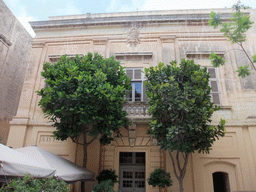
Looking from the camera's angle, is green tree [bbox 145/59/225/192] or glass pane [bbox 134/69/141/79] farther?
glass pane [bbox 134/69/141/79]

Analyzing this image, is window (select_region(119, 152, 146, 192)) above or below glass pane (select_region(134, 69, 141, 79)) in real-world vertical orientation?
below

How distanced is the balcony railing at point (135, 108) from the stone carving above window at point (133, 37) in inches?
144

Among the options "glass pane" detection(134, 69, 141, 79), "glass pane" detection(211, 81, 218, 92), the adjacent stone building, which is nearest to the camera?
"glass pane" detection(211, 81, 218, 92)

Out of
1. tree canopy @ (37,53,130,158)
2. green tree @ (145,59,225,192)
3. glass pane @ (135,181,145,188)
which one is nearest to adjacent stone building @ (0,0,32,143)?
tree canopy @ (37,53,130,158)

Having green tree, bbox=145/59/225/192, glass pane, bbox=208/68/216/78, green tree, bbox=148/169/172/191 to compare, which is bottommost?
green tree, bbox=148/169/172/191

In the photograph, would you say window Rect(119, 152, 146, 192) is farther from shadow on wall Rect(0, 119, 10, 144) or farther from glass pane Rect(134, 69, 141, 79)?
shadow on wall Rect(0, 119, 10, 144)

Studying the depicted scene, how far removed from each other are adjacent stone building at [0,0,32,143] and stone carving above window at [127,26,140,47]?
7219mm

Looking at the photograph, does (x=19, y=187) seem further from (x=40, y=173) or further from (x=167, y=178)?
(x=167, y=178)

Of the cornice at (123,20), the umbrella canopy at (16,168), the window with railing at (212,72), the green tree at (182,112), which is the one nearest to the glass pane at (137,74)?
the window with railing at (212,72)

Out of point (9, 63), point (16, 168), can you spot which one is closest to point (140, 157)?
point (16, 168)

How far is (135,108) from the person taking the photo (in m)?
9.17

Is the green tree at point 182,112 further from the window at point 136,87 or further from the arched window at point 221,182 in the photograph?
the arched window at point 221,182

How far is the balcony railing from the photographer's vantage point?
29.8 ft

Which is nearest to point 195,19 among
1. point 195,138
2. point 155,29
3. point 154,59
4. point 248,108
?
point 155,29
